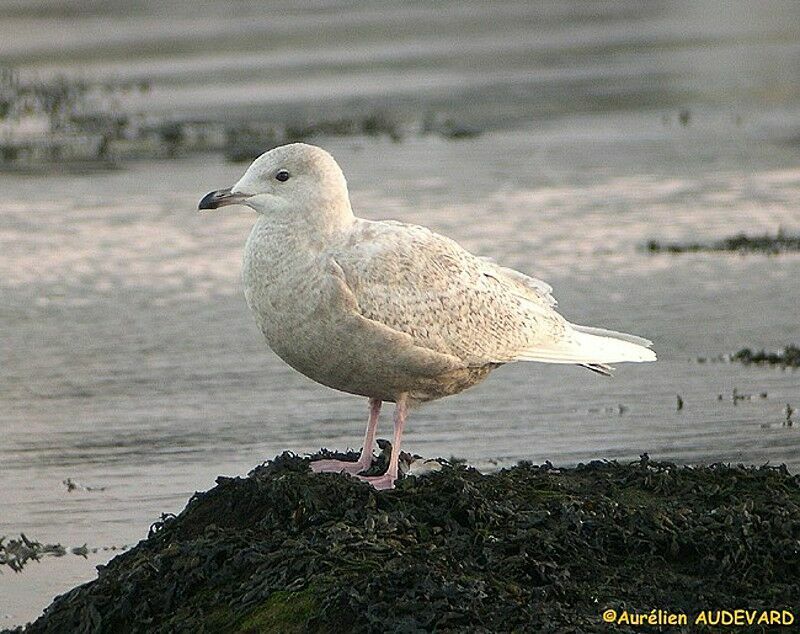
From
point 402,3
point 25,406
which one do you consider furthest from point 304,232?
point 402,3

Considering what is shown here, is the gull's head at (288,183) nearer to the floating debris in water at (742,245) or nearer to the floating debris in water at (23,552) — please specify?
the floating debris in water at (23,552)

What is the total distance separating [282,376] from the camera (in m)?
12.2

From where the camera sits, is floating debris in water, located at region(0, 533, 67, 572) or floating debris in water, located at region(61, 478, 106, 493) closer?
floating debris in water, located at region(0, 533, 67, 572)

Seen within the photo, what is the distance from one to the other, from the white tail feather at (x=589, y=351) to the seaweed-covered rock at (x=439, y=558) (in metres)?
1.05

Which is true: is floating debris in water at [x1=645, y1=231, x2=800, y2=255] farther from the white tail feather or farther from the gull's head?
the gull's head

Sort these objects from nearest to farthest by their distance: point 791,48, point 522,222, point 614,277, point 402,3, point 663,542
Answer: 1. point 663,542
2. point 614,277
3. point 522,222
4. point 791,48
5. point 402,3

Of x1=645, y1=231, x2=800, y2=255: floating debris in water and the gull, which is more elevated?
the gull

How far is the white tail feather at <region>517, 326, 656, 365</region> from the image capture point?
8.78m

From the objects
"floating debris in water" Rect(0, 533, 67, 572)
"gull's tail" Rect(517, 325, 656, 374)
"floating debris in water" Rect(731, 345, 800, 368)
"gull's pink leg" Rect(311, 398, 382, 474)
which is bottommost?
"floating debris in water" Rect(0, 533, 67, 572)

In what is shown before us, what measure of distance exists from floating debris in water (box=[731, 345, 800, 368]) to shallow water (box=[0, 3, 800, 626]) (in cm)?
19

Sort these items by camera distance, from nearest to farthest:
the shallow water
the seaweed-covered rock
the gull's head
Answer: the seaweed-covered rock < the gull's head < the shallow water

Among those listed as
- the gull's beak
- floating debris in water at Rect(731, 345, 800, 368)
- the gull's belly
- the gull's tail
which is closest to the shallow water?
floating debris in water at Rect(731, 345, 800, 368)

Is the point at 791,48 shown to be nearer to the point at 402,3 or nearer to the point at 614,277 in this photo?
the point at 402,3

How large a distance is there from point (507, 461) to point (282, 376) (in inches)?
102
